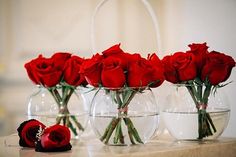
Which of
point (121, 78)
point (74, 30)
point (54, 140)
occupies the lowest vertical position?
point (54, 140)

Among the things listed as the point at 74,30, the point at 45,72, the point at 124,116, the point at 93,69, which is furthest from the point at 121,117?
the point at 74,30

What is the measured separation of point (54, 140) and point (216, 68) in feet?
1.33

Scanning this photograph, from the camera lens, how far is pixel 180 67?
38.4 inches

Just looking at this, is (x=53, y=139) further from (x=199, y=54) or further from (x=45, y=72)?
(x=199, y=54)

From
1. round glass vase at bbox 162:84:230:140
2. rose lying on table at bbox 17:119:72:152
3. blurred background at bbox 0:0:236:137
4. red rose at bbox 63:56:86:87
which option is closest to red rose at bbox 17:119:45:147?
rose lying on table at bbox 17:119:72:152

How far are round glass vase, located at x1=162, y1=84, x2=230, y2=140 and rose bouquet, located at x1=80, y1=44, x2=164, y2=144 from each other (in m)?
0.11

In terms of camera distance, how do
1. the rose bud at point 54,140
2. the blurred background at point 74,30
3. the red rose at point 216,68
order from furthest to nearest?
the blurred background at point 74,30
the red rose at point 216,68
the rose bud at point 54,140

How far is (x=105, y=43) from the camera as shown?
2188mm

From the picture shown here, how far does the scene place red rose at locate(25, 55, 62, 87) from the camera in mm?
995

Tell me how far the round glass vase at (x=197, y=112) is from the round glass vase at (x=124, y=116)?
0.09m

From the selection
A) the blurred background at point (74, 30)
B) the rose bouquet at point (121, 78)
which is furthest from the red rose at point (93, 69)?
the blurred background at point (74, 30)

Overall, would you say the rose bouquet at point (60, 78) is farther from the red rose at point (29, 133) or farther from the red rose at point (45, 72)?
the red rose at point (29, 133)

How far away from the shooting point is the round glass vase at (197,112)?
99cm

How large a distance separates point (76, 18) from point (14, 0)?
33cm
